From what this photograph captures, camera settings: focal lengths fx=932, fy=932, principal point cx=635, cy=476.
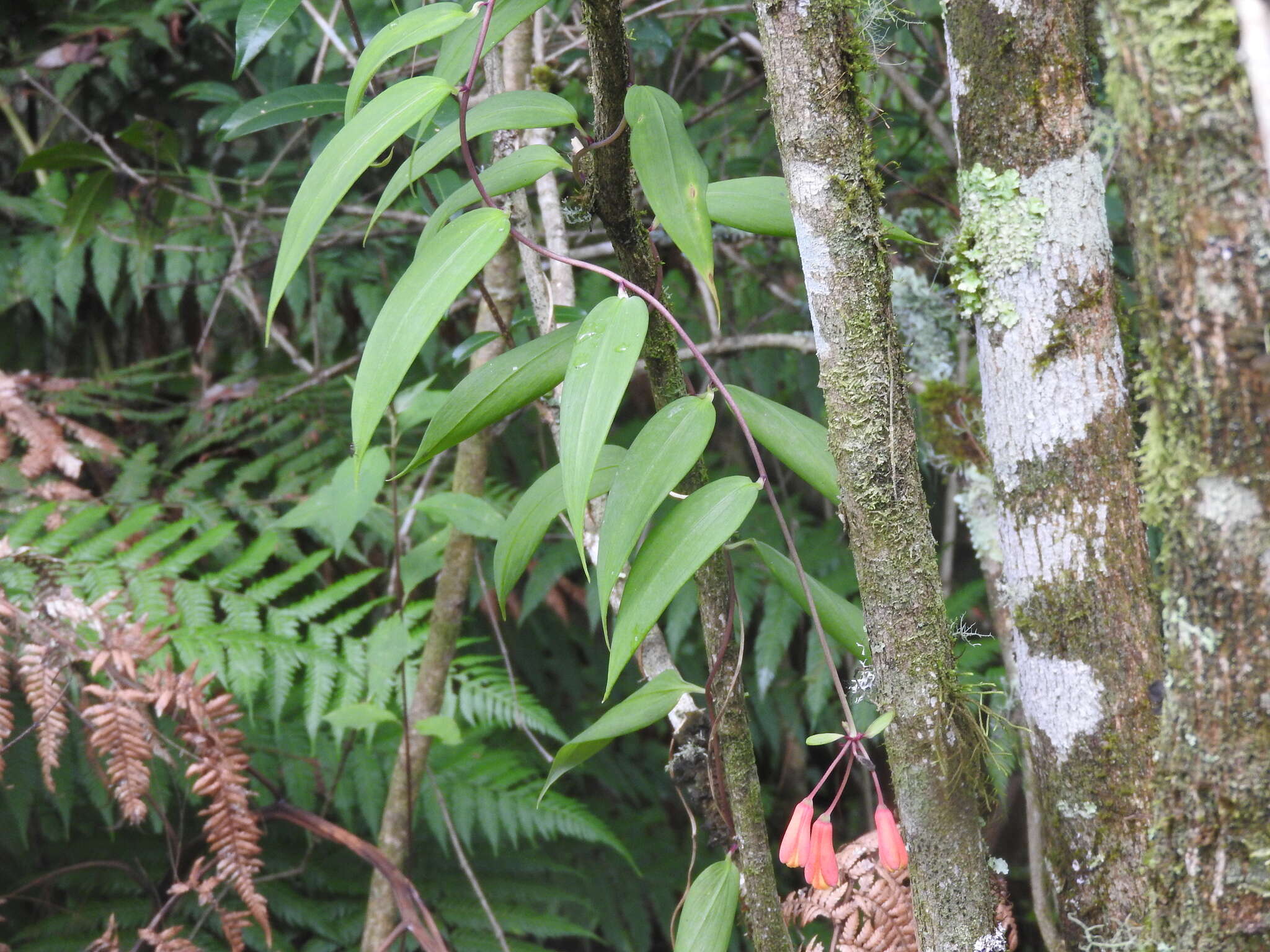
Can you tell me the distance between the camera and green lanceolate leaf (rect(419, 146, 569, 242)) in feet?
→ 1.94

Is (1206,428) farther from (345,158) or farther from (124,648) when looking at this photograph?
(124,648)

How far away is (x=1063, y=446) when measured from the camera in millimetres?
571

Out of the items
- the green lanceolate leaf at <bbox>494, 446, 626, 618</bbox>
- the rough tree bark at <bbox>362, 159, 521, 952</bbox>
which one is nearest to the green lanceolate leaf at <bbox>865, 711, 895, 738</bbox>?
the green lanceolate leaf at <bbox>494, 446, 626, 618</bbox>

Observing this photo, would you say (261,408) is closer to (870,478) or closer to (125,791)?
(125,791)

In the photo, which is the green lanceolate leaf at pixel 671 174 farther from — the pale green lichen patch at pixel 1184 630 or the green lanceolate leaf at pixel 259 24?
the green lanceolate leaf at pixel 259 24

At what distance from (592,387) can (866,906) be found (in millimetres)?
553

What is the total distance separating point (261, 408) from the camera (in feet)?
6.59

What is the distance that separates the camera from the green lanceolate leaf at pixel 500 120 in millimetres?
581

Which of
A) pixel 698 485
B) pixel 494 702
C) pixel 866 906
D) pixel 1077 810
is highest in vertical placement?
pixel 698 485

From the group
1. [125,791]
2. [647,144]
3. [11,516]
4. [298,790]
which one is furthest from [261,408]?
[647,144]

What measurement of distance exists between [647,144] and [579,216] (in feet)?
0.59

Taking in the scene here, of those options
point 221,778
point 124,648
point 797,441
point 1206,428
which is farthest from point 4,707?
point 1206,428

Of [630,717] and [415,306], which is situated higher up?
[415,306]

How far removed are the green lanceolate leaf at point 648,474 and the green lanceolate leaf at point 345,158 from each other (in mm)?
198
